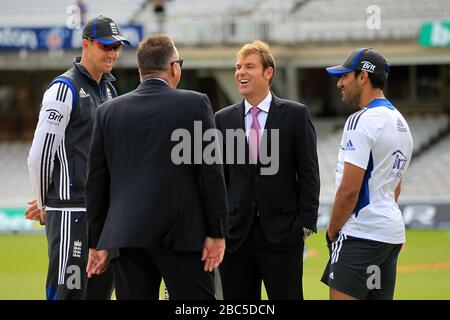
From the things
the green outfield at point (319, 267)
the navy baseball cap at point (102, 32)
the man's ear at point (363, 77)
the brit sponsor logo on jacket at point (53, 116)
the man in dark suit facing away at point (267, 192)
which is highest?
the navy baseball cap at point (102, 32)

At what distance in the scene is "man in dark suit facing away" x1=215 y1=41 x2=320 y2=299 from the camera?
21.5 feet

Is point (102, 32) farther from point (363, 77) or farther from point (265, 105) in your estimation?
point (363, 77)

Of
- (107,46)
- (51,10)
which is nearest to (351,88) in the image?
(107,46)

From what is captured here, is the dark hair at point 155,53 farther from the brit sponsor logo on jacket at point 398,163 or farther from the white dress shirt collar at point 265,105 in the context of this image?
the brit sponsor logo on jacket at point 398,163

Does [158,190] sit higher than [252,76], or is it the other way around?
[252,76]

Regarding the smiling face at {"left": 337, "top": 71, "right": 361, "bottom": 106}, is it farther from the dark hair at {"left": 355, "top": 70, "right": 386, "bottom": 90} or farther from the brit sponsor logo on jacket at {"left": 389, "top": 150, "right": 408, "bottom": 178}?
the brit sponsor logo on jacket at {"left": 389, "top": 150, "right": 408, "bottom": 178}

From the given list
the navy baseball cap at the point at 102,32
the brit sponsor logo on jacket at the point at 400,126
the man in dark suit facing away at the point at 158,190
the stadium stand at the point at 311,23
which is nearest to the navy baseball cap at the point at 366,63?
the brit sponsor logo on jacket at the point at 400,126

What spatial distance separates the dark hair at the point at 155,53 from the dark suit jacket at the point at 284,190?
4.41 ft

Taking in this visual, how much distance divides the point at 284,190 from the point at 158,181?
1.44 meters

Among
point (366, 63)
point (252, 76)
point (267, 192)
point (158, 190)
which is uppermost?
point (366, 63)

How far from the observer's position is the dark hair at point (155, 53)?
5.52 meters

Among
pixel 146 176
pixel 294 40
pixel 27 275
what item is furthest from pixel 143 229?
pixel 294 40

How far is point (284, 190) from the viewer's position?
6602 millimetres

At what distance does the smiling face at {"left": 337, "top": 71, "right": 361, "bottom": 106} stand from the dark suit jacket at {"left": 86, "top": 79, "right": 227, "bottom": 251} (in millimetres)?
1206
